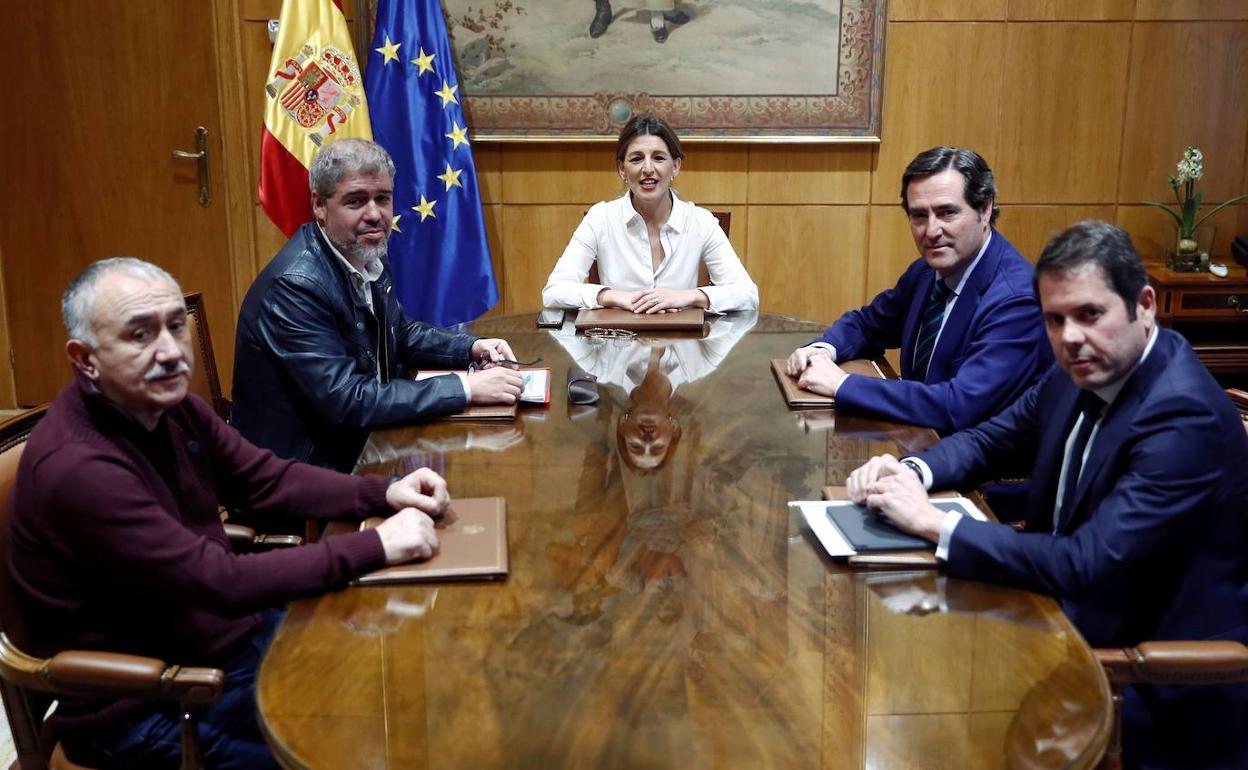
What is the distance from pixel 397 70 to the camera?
16.6 ft

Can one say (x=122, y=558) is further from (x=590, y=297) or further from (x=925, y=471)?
(x=590, y=297)

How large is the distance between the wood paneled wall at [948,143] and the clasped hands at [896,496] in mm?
3326

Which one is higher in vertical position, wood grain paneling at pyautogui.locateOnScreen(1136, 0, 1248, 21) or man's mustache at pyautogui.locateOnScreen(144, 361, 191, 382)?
wood grain paneling at pyautogui.locateOnScreen(1136, 0, 1248, 21)

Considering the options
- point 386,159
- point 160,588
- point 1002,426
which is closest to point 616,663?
point 160,588

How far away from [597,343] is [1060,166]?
294 centimetres

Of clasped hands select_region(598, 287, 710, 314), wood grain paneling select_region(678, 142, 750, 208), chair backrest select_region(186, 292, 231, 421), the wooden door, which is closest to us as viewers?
chair backrest select_region(186, 292, 231, 421)

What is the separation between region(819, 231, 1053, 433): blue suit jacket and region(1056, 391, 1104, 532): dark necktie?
606 mm

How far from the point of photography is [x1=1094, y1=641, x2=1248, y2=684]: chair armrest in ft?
5.70

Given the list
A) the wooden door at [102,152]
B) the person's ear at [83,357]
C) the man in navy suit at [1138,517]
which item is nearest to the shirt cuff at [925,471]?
the man in navy suit at [1138,517]

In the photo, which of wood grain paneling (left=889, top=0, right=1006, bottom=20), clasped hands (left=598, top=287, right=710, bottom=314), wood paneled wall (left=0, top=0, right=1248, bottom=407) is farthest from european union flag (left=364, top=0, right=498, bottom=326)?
wood grain paneling (left=889, top=0, right=1006, bottom=20)

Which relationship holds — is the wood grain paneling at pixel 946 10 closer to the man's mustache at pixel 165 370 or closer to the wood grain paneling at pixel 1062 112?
the wood grain paneling at pixel 1062 112

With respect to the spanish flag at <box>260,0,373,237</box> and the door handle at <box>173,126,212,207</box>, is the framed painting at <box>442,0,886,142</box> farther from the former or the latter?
the door handle at <box>173,126,212,207</box>

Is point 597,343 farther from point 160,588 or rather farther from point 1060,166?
point 1060,166

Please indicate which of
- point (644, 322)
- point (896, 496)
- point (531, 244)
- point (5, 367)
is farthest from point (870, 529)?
point (5, 367)
